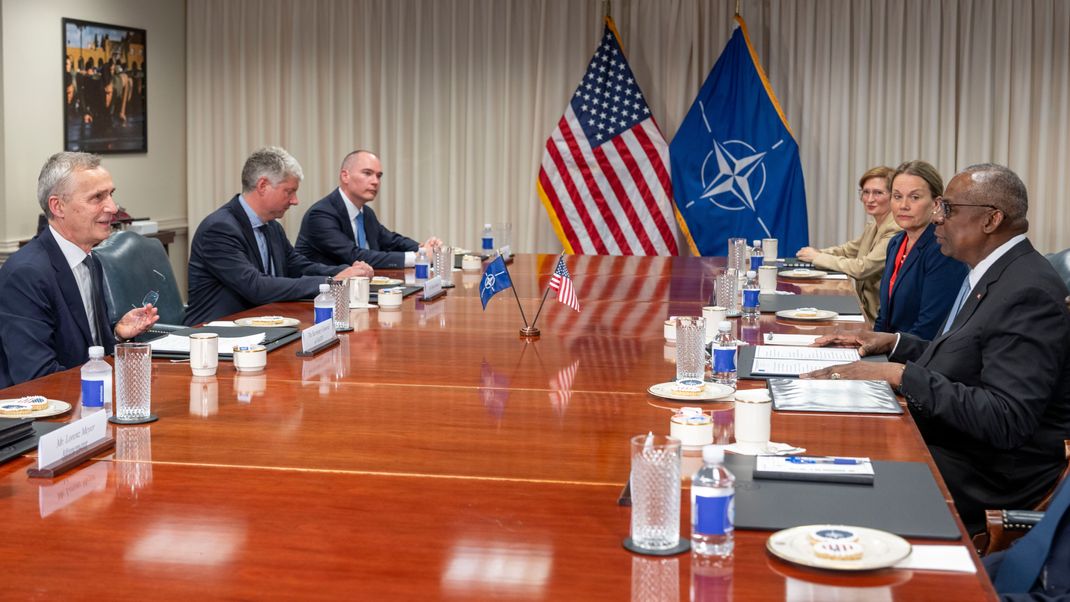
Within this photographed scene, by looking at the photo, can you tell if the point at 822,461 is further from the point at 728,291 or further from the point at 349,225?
the point at 349,225

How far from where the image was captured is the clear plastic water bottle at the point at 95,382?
8.89 ft

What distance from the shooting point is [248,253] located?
5246 millimetres

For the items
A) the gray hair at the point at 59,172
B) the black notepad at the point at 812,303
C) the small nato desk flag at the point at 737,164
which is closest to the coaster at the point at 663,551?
the gray hair at the point at 59,172

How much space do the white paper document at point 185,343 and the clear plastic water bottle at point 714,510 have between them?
2016mm

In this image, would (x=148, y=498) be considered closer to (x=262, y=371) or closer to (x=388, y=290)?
(x=262, y=371)

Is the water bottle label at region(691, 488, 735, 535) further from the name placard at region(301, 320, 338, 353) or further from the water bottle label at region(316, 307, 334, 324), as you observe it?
the water bottle label at region(316, 307, 334, 324)

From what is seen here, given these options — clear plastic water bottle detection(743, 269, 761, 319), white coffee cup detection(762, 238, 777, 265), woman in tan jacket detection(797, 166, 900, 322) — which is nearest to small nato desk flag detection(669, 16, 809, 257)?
woman in tan jacket detection(797, 166, 900, 322)

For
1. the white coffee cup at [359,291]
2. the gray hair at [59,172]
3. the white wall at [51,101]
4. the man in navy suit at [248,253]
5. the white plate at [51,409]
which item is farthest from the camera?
the white wall at [51,101]

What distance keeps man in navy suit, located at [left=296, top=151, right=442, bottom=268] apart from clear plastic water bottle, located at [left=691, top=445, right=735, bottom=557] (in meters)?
4.55

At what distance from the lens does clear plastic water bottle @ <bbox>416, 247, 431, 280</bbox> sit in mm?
5582

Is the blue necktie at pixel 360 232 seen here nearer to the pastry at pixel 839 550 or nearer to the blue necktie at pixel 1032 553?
the blue necktie at pixel 1032 553

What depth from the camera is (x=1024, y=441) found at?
2.99 m

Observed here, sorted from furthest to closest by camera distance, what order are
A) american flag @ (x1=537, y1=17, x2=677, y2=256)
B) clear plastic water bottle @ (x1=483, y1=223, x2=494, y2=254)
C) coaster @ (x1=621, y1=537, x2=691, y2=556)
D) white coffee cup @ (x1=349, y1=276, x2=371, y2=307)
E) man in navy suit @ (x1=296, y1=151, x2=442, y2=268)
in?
1. american flag @ (x1=537, y1=17, x2=677, y2=256)
2. clear plastic water bottle @ (x1=483, y1=223, x2=494, y2=254)
3. man in navy suit @ (x1=296, y1=151, x2=442, y2=268)
4. white coffee cup @ (x1=349, y1=276, x2=371, y2=307)
5. coaster @ (x1=621, y1=537, x2=691, y2=556)

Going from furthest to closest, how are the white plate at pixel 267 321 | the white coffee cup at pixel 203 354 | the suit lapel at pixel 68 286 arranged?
the white plate at pixel 267 321 → the suit lapel at pixel 68 286 → the white coffee cup at pixel 203 354
